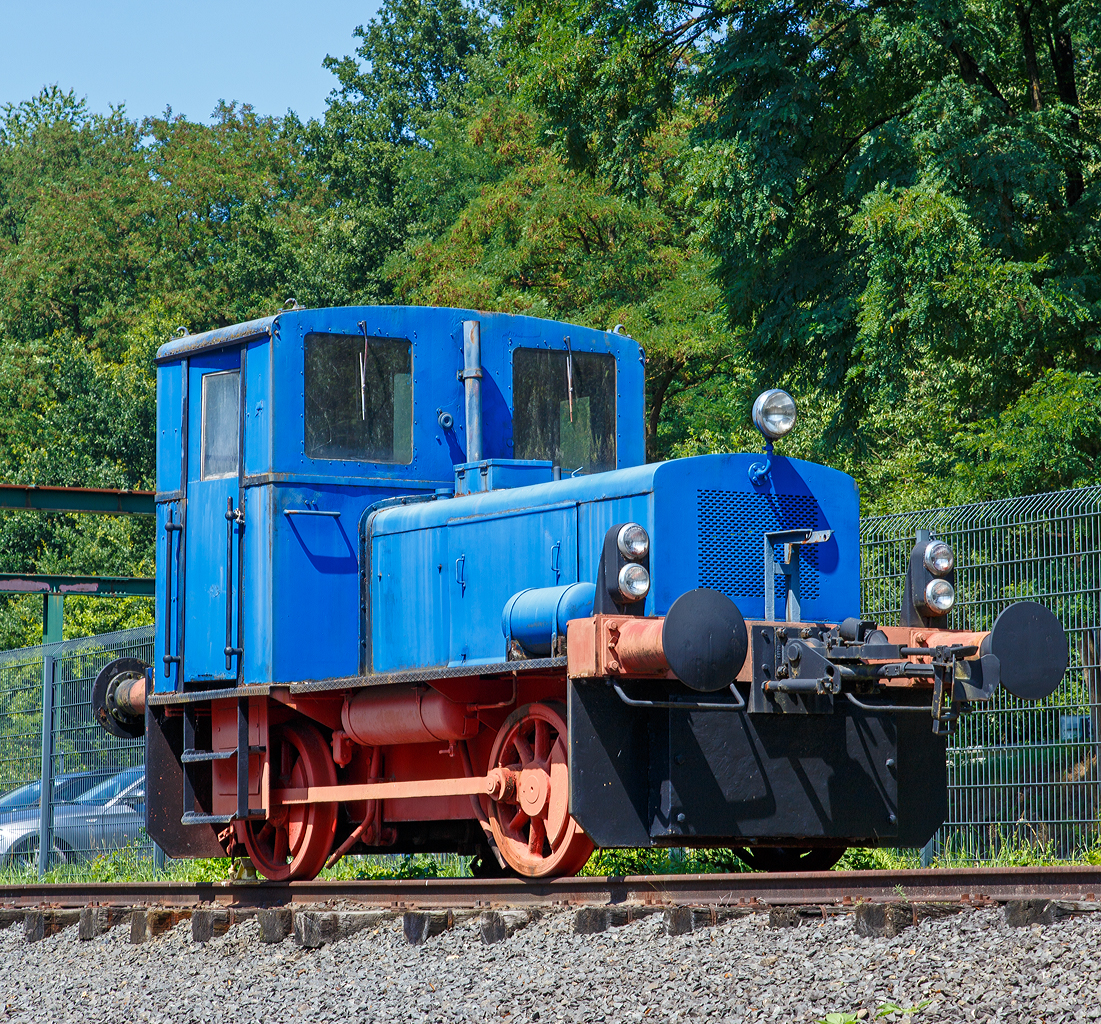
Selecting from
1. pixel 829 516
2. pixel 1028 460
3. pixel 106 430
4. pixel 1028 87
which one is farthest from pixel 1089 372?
pixel 106 430

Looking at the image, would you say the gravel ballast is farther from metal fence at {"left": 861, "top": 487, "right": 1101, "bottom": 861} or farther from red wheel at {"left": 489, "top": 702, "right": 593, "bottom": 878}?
metal fence at {"left": 861, "top": 487, "right": 1101, "bottom": 861}

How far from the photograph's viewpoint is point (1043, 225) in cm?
1625

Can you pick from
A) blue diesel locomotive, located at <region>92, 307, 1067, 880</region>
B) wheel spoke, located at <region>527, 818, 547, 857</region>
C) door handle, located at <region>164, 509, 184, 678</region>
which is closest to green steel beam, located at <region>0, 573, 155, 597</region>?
blue diesel locomotive, located at <region>92, 307, 1067, 880</region>

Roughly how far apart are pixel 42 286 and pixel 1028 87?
37021 mm

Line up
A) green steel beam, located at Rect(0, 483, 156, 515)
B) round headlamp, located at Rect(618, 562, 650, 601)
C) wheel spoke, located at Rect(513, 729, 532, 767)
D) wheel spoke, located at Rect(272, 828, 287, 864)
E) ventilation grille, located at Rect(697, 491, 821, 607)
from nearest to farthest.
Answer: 1. round headlamp, located at Rect(618, 562, 650, 601)
2. ventilation grille, located at Rect(697, 491, 821, 607)
3. wheel spoke, located at Rect(513, 729, 532, 767)
4. wheel spoke, located at Rect(272, 828, 287, 864)
5. green steel beam, located at Rect(0, 483, 156, 515)

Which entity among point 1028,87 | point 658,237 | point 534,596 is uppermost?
point 658,237

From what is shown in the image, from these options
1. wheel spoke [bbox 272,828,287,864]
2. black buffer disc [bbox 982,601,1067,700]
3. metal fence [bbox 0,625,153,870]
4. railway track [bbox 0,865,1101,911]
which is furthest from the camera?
metal fence [bbox 0,625,153,870]

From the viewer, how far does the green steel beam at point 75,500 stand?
15.4 metres

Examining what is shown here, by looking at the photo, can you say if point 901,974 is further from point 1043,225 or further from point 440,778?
point 1043,225

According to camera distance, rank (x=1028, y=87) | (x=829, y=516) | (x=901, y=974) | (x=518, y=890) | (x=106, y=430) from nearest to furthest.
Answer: (x=901, y=974)
(x=518, y=890)
(x=829, y=516)
(x=1028, y=87)
(x=106, y=430)

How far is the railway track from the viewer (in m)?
5.42

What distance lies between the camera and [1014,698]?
9.47 m

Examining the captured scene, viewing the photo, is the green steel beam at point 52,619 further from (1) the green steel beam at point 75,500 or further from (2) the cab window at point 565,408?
(2) the cab window at point 565,408

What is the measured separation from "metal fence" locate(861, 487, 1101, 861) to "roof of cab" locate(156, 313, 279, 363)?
14.2 feet
